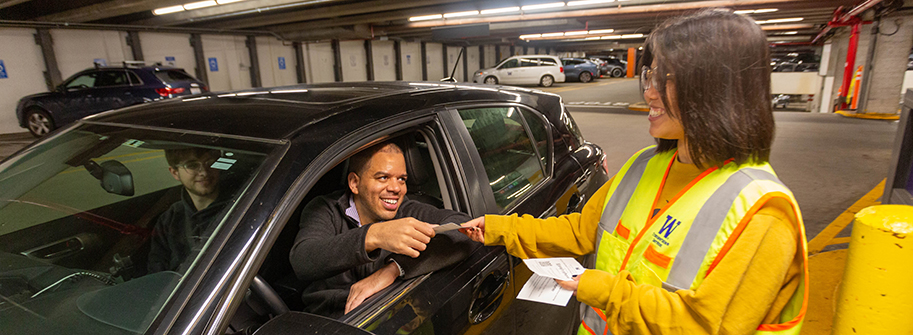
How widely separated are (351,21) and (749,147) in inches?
566

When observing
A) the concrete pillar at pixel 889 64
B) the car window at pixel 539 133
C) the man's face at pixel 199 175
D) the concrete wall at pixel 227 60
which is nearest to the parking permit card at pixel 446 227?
the man's face at pixel 199 175

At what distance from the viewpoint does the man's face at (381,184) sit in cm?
167

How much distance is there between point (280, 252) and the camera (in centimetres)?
196

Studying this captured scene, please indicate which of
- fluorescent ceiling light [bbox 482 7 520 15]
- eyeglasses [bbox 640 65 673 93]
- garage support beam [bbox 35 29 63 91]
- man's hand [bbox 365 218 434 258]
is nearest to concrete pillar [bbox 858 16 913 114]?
fluorescent ceiling light [bbox 482 7 520 15]

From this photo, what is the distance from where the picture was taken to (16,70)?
34.2 feet

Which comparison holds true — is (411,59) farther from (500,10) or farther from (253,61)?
(500,10)

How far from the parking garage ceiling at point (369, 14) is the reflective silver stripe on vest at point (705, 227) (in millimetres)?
10220

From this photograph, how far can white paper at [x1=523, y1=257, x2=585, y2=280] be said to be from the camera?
4.04 ft

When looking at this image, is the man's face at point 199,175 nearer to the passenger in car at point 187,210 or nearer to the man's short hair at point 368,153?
the passenger in car at point 187,210

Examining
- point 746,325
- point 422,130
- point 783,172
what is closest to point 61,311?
point 422,130

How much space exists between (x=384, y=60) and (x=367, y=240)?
20511 millimetres

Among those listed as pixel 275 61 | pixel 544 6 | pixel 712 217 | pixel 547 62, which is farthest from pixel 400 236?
pixel 547 62

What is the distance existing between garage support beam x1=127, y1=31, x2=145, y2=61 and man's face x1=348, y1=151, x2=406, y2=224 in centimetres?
1407

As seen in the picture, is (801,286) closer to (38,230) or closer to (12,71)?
(38,230)
